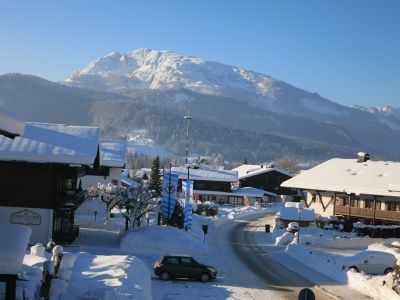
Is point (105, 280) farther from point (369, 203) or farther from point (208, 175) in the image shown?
point (208, 175)

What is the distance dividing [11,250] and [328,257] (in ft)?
98.0

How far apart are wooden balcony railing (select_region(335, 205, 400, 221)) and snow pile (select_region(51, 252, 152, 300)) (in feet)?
119

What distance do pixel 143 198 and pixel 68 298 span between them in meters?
24.1

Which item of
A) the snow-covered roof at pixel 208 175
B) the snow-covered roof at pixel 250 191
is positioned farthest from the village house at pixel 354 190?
the snow-covered roof at pixel 250 191

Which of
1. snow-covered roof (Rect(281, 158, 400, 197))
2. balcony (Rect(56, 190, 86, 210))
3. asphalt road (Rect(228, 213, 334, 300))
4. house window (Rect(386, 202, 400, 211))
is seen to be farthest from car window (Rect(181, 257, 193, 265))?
house window (Rect(386, 202, 400, 211))

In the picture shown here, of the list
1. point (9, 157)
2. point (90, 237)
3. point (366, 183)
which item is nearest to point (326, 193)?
point (366, 183)

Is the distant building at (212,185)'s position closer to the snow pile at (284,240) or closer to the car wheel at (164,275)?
the snow pile at (284,240)

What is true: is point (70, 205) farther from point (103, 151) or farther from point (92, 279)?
point (103, 151)

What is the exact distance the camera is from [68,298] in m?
20.4

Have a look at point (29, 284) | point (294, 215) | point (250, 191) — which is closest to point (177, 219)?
point (294, 215)

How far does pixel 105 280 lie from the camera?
23.8 m

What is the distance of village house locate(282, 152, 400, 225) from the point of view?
2334 inches

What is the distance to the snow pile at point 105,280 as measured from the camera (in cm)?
2048

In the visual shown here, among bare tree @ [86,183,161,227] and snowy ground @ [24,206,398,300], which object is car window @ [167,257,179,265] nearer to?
snowy ground @ [24,206,398,300]
